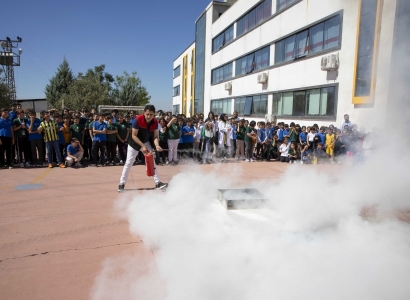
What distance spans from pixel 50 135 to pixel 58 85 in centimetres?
3572

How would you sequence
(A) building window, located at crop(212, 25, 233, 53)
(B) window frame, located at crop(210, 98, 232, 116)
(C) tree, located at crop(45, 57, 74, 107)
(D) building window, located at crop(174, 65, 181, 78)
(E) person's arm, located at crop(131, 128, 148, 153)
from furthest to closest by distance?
(D) building window, located at crop(174, 65, 181, 78) < (C) tree, located at crop(45, 57, 74, 107) < (B) window frame, located at crop(210, 98, 232, 116) < (A) building window, located at crop(212, 25, 233, 53) < (E) person's arm, located at crop(131, 128, 148, 153)

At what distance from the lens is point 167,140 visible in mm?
9242

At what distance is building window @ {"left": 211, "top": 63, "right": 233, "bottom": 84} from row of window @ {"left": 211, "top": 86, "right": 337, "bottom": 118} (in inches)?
134

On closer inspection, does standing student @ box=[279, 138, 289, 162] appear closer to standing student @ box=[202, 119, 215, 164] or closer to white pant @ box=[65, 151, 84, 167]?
standing student @ box=[202, 119, 215, 164]

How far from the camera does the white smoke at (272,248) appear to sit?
251cm

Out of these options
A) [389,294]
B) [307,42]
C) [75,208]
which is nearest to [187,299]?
[389,294]

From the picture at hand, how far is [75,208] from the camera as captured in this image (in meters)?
4.79

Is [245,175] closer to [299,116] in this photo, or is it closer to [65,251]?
[65,251]

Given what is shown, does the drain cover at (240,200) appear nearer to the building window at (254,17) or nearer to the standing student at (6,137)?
the standing student at (6,137)

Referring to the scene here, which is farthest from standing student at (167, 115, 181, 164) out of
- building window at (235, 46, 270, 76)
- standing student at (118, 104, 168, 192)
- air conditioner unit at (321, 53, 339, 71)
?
building window at (235, 46, 270, 76)

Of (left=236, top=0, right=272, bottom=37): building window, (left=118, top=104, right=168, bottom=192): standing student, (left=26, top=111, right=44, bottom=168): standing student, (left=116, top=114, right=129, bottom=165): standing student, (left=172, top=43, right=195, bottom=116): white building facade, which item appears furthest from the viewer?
(left=172, top=43, right=195, bottom=116): white building facade

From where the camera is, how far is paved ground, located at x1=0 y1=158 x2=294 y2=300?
2.72m

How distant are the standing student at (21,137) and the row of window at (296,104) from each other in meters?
11.0

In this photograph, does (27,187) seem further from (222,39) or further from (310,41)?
(222,39)
